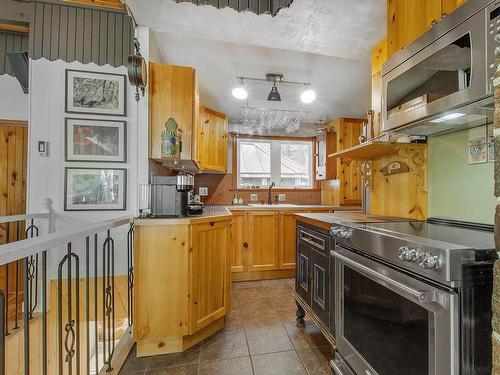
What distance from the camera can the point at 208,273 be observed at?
1.99m

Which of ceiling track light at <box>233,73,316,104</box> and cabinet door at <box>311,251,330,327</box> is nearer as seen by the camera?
cabinet door at <box>311,251,330,327</box>

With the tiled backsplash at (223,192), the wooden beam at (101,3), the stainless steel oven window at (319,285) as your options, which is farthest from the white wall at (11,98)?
the stainless steel oven window at (319,285)

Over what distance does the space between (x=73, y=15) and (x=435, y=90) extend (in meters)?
2.80

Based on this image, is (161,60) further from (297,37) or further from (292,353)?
(292,353)

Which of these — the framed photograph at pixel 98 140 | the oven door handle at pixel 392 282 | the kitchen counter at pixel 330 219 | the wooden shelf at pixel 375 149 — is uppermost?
the framed photograph at pixel 98 140

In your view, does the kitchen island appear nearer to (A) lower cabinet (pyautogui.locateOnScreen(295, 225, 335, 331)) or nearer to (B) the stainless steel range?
(A) lower cabinet (pyautogui.locateOnScreen(295, 225, 335, 331))

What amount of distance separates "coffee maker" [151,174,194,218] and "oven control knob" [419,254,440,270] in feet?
5.14

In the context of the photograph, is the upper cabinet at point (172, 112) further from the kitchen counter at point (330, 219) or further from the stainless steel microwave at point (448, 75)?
the stainless steel microwave at point (448, 75)

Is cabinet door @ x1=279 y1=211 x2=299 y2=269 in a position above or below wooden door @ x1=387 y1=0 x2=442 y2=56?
below

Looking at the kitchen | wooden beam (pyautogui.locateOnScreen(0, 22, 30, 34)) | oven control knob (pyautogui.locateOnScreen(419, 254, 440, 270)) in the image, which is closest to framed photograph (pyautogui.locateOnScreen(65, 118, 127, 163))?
the kitchen

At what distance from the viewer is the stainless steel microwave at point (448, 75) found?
0.93 metres

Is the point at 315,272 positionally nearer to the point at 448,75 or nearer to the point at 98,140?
the point at 448,75

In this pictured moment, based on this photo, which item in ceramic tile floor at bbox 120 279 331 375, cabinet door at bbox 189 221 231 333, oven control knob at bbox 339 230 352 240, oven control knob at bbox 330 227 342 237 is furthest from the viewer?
cabinet door at bbox 189 221 231 333

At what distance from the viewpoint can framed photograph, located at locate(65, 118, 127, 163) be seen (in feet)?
6.86
